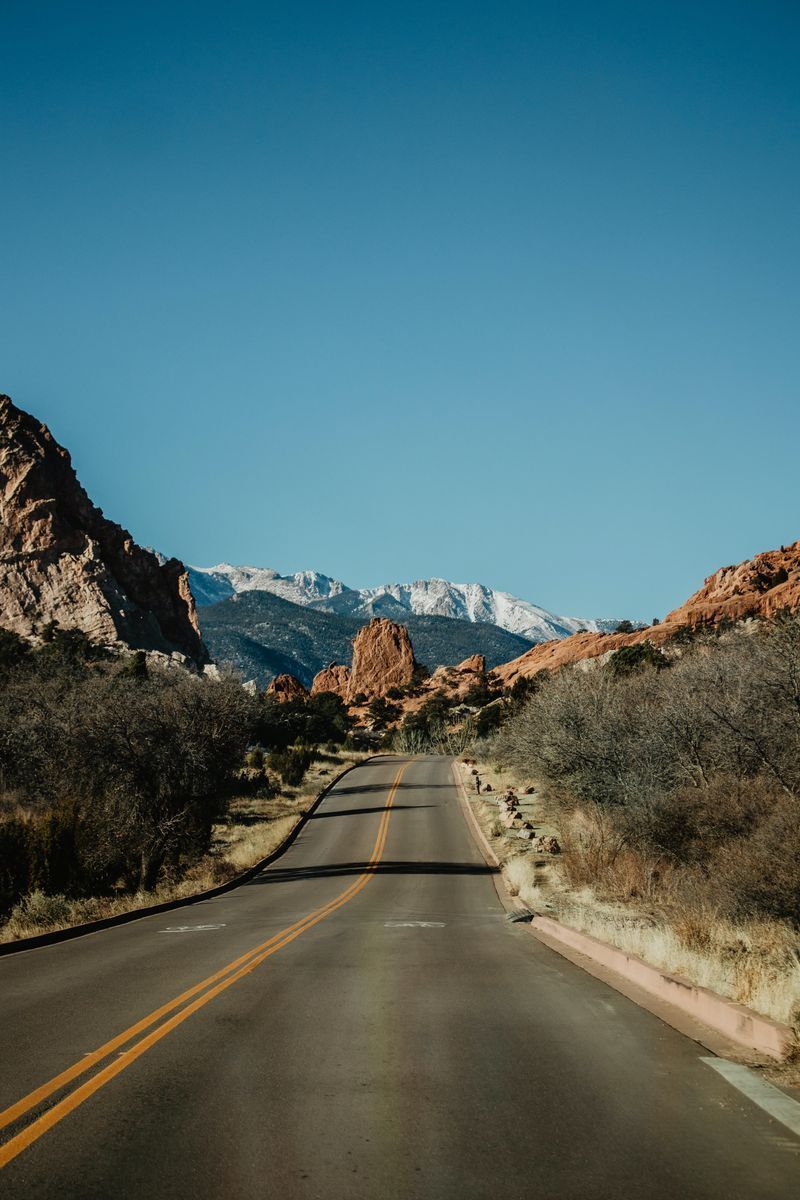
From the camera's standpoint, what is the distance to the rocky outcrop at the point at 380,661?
484ft

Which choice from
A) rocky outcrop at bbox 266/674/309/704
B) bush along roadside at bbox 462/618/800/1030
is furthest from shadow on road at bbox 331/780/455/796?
rocky outcrop at bbox 266/674/309/704

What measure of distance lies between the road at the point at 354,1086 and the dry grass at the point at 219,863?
14.6 feet

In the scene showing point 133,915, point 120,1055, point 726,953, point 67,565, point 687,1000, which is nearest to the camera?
point 120,1055

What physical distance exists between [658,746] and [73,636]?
263 ft

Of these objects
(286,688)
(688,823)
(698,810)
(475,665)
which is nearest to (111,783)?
(688,823)

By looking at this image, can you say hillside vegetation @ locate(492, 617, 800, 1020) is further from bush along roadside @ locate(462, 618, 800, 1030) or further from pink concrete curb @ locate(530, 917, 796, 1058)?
pink concrete curb @ locate(530, 917, 796, 1058)

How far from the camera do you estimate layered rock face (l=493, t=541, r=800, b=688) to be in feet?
297

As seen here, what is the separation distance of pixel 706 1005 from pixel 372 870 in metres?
24.7

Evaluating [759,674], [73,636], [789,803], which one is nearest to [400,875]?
[759,674]

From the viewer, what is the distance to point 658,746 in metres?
23.6

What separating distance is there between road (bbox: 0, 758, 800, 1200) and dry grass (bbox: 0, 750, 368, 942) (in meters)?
4.46

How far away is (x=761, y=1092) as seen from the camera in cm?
575

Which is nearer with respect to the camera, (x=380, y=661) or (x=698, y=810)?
(x=698, y=810)

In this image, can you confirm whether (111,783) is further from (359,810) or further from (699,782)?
(359,810)
